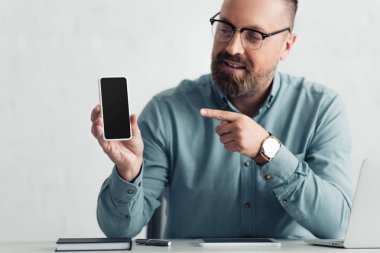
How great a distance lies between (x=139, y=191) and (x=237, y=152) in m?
0.35

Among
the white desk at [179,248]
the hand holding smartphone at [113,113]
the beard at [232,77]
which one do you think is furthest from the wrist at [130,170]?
the beard at [232,77]

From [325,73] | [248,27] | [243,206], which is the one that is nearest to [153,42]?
[325,73]

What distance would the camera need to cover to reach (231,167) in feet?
6.59

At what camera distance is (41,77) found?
118 inches

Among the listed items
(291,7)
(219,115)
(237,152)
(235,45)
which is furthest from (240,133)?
(291,7)

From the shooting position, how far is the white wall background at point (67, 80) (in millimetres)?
2990

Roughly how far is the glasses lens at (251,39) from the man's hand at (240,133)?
1.31ft

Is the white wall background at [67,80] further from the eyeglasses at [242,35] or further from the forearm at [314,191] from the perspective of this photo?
the forearm at [314,191]

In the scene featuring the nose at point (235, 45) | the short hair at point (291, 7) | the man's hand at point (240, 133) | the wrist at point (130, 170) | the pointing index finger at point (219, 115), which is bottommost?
the wrist at point (130, 170)

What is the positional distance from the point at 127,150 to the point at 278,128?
1.90 ft

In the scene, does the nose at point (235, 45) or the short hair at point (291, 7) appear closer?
the nose at point (235, 45)

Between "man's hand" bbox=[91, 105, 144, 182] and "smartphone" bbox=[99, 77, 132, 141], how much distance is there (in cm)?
9

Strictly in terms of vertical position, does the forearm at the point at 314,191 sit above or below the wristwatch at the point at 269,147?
below

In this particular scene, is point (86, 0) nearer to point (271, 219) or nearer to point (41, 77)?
point (41, 77)
